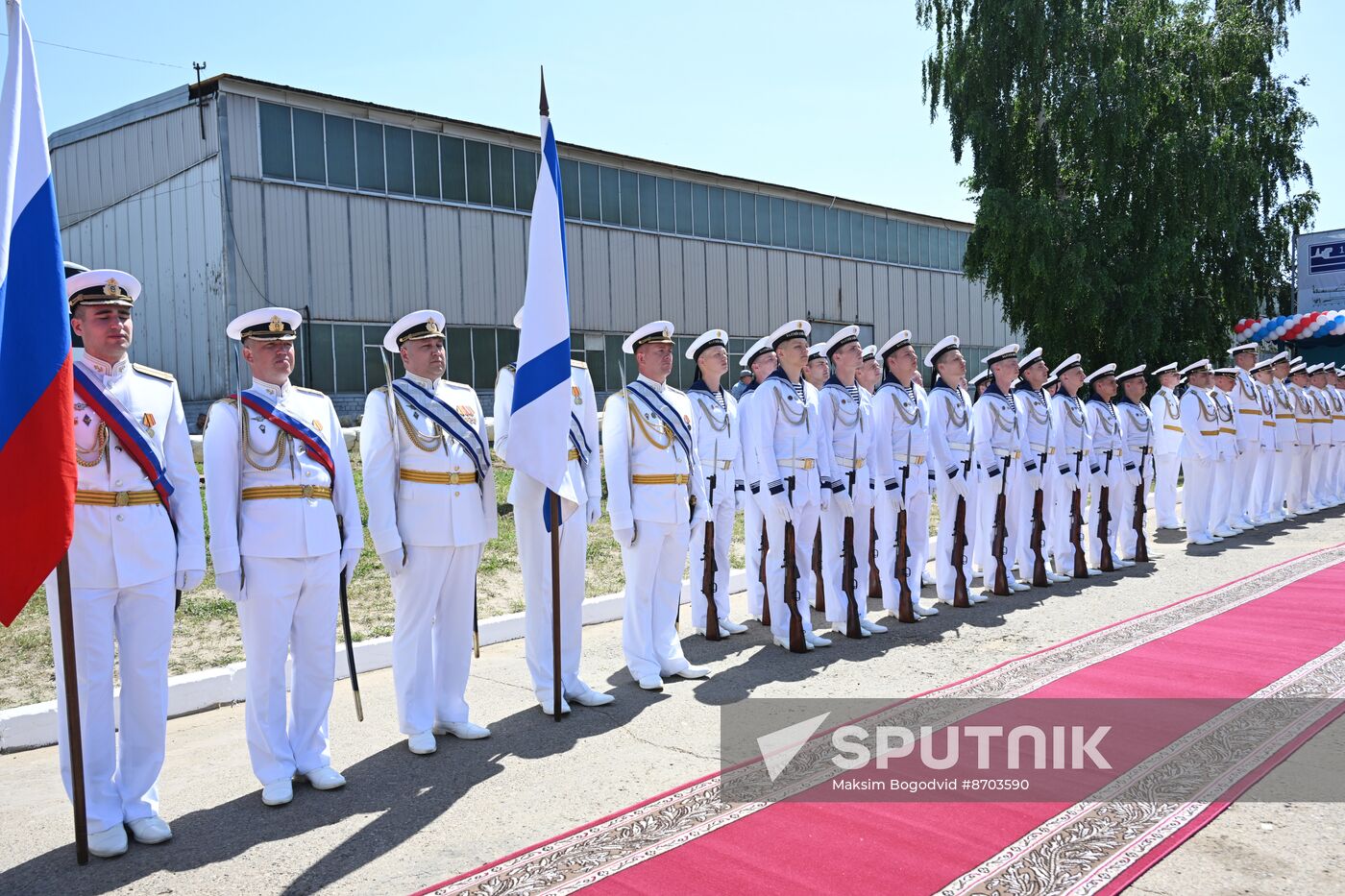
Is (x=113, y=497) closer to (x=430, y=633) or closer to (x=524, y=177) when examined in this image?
(x=430, y=633)

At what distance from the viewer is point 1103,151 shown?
2219 cm

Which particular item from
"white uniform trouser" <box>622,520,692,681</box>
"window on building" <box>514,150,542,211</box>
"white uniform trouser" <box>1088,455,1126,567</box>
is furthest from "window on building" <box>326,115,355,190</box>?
"white uniform trouser" <box>622,520,692,681</box>

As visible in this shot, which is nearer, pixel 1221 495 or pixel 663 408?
pixel 663 408

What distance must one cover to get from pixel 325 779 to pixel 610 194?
20.5 metres

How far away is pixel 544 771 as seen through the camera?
4457 millimetres

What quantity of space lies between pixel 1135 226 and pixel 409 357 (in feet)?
71.7

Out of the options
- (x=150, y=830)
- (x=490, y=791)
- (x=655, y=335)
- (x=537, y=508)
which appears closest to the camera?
(x=150, y=830)

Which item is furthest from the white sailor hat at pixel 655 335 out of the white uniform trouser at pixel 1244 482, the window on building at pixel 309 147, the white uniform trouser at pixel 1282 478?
the window on building at pixel 309 147

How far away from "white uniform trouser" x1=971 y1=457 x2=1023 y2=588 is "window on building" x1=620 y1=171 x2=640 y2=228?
1632 centimetres

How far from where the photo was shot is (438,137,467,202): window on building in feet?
68.0

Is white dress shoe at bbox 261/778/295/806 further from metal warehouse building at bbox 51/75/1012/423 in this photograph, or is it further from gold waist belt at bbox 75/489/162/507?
metal warehouse building at bbox 51/75/1012/423

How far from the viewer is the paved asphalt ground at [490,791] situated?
3.43 metres

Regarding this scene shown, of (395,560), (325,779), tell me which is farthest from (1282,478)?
(325,779)

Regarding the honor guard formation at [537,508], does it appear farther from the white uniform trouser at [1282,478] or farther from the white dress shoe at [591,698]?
the white uniform trouser at [1282,478]
